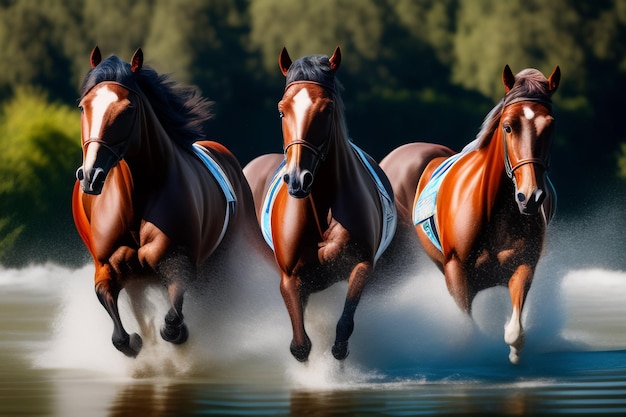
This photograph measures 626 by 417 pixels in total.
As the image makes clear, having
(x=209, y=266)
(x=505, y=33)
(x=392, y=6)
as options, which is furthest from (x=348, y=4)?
(x=209, y=266)

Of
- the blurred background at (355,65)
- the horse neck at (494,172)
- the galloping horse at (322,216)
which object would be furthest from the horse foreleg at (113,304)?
the blurred background at (355,65)

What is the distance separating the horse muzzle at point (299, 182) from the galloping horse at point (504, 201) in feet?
4.03

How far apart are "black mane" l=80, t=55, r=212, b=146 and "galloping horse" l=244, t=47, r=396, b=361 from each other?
35.4 inches

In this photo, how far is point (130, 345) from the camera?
860 centimetres

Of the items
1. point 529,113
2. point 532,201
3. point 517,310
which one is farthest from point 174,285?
point 529,113

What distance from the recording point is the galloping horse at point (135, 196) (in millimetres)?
8328

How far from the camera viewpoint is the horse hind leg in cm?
860

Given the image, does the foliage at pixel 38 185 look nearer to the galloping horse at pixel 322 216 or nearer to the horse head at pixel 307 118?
the galloping horse at pixel 322 216

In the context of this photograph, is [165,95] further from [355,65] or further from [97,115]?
[355,65]

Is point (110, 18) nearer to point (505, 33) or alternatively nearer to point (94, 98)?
point (505, 33)

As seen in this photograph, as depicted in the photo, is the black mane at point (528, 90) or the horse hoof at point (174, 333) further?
the horse hoof at point (174, 333)

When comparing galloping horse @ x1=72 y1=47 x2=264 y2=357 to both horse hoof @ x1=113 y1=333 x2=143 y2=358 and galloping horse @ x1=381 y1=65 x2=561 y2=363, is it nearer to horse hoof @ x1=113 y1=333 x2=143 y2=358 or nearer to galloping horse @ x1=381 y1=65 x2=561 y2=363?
horse hoof @ x1=113 y1=333 x2=143 y2=358

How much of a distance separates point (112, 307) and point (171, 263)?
1.41 ft

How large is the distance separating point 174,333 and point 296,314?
844mm
